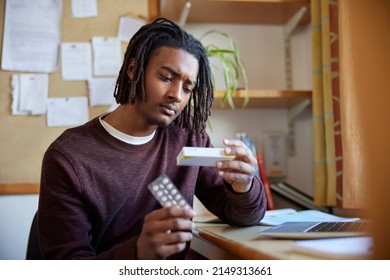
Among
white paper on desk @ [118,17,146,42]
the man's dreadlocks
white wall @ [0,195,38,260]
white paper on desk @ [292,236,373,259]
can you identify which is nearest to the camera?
white paper on desk @ [292,236,373,259]

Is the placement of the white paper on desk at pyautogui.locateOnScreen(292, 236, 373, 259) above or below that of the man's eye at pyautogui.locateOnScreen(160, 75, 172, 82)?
below

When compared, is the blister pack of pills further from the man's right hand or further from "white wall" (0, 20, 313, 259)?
"white wall" (0, 20, 313, 259)

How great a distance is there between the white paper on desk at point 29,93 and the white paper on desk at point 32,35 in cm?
2

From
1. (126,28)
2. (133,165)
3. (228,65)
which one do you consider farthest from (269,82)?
(133,165)

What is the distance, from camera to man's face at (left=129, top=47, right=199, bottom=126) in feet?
2.53

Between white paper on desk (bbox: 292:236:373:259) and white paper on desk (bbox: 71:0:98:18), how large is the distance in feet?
3.28

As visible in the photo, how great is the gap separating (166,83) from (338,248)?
16.4 inches

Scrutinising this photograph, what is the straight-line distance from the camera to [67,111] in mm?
1260

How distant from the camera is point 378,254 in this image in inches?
19.3

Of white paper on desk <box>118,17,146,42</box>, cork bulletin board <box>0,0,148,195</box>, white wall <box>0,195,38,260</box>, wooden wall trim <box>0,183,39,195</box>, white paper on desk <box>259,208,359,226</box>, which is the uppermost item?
white paper on desk <box>118,17,146,42</box>

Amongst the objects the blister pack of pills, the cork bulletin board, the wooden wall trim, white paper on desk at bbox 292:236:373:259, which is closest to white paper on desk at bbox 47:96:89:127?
the cork bulletin board

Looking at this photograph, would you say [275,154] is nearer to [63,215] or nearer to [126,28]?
[126,28]

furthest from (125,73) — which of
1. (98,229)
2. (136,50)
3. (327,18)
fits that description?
(327,18)
